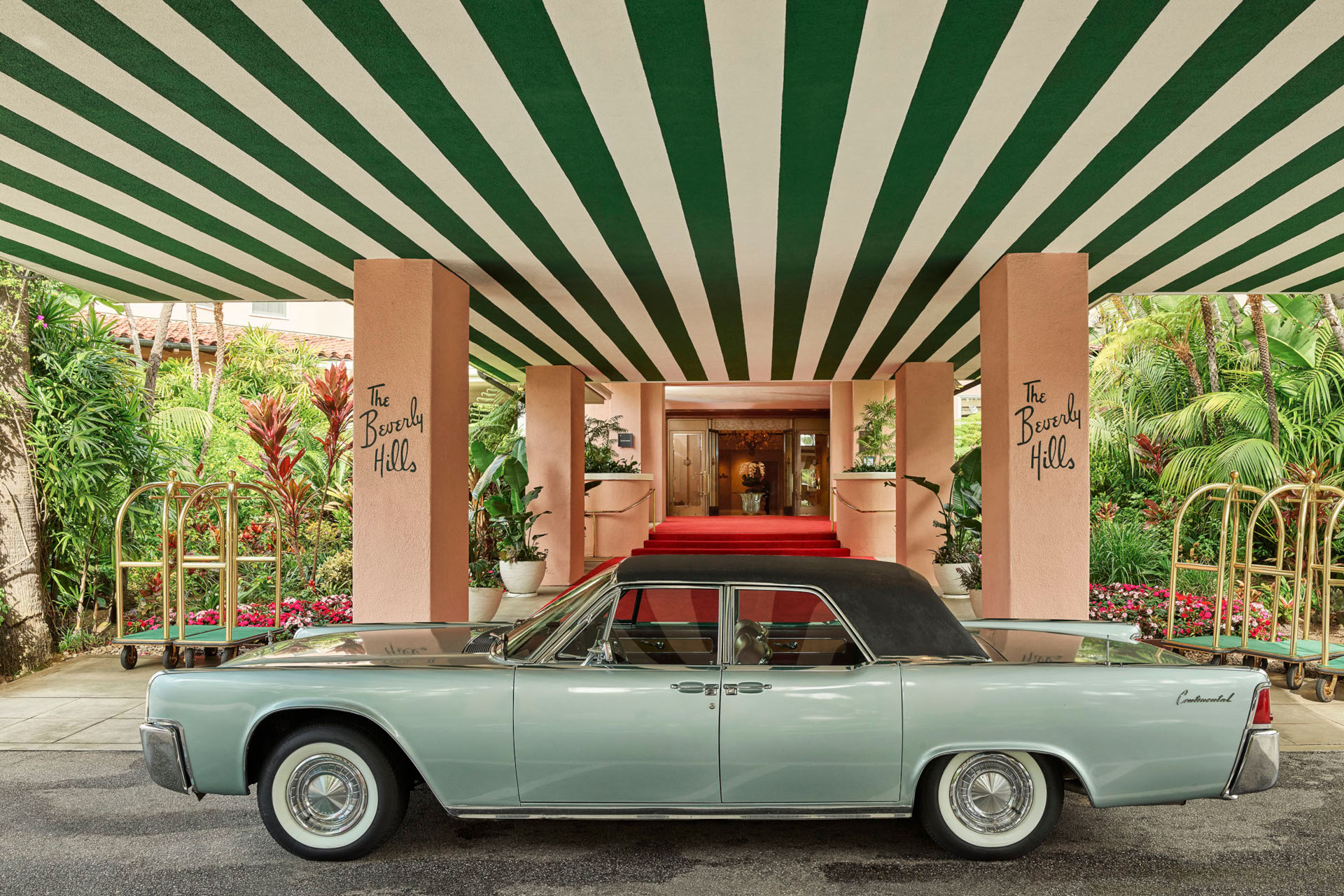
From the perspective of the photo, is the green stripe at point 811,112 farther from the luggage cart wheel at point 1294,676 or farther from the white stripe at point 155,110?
the luggage cart wheel at point 1294,676

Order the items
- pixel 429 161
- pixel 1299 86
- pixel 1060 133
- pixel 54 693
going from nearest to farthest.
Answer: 1. pixel 1299 86
2. pixel 1060 133
3. pixel 429 161
4. pixel 54 693

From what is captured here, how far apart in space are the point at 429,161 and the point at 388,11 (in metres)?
1.39

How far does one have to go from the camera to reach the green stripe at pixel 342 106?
3.12m

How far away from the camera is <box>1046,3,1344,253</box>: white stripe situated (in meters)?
3.16

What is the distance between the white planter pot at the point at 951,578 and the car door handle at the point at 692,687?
298 inches

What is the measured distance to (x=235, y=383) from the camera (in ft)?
60.2

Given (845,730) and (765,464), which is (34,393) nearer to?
(845,730)

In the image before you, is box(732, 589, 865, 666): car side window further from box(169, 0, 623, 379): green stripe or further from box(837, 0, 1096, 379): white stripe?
box(169, 0, 623, 379): green stripe

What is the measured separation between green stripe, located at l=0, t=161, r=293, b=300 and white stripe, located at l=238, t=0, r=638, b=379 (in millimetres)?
1833

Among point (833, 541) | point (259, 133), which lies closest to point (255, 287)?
point (259, 133)

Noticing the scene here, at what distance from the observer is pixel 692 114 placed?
3867 millimetres

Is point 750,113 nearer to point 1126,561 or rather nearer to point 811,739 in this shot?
point 811,739

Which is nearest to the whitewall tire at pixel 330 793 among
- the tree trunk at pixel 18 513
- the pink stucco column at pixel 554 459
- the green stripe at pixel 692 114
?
the green stripe at pixel 692 114

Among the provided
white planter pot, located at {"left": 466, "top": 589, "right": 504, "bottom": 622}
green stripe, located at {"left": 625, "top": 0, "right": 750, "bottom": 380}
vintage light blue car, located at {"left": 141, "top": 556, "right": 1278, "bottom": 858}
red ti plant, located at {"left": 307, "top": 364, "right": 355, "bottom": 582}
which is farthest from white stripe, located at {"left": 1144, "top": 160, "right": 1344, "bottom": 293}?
red ti plant, located at {"left": 307, "top": 364, "right": 355, "bottom": 582}
